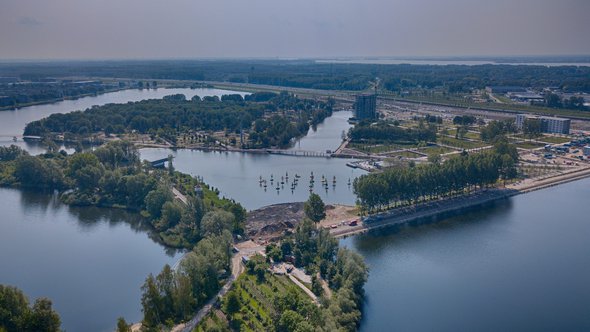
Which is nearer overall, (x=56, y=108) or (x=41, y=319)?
(x=41, y=319)

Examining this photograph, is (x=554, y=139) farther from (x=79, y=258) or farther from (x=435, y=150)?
(x=79, y=258)

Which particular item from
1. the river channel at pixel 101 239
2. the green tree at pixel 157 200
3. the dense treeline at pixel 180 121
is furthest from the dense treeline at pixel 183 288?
the dense treeline at pixel 180 121

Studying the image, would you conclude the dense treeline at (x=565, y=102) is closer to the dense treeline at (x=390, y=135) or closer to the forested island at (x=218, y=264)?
the dense treeline at (x=390, y=135)

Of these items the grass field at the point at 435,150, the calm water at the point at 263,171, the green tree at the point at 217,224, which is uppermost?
the green tree at the point at 217,224

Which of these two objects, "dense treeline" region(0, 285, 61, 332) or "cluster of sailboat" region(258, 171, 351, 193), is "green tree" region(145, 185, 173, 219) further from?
"dense treeline" region(0, 285, 61, 332)

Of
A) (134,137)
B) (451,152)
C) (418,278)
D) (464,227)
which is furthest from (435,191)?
(134,137)

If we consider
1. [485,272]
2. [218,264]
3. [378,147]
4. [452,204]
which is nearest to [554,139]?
[378,147]

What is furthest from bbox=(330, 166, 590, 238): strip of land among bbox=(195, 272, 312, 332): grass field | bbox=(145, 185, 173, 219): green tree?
bbox=(145, 185, 173, 219): green tree
